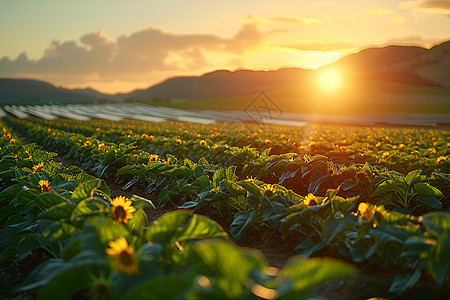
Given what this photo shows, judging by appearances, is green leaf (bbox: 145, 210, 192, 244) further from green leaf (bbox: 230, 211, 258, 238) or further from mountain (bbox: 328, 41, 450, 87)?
mountain (bbox: 328, 41, 450, 87)

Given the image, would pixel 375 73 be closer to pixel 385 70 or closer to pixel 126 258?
pixel 385 70

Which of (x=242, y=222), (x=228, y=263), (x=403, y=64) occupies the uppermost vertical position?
(x=403, y=64)

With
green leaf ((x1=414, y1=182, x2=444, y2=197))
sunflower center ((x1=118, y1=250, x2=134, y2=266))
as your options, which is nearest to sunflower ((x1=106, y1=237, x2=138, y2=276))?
sunflower center ((x1=118, y1=250, x2=134, y2=266))

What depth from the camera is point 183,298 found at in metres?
1.43

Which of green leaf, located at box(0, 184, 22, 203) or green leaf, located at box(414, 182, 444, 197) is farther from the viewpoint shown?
green leaf, located at box(414, 182, 444, 197)

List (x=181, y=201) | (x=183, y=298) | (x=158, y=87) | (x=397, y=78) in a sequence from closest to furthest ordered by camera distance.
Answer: (x=183, y=298)
(x=181, y=201)
(x=397, y=78)
(x=158, y=87)

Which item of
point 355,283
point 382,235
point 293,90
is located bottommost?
point 355,283

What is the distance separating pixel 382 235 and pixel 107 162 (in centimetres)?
539

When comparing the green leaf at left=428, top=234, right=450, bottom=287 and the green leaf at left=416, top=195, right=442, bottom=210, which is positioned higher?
the green leaf at left=428, top=234, right=450, bottom=287

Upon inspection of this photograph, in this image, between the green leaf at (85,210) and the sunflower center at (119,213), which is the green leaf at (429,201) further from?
the green leaf at (85,210)

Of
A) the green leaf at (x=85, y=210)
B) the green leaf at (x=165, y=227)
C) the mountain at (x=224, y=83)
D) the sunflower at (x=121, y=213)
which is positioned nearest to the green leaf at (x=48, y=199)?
the green leaf at (x=85, y=210)

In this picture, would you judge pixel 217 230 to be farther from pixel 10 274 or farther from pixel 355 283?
pixel 10 274

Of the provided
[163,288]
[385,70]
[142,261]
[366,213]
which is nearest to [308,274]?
[163,288]

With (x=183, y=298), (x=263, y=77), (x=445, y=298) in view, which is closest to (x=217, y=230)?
(x=183, y=298)
